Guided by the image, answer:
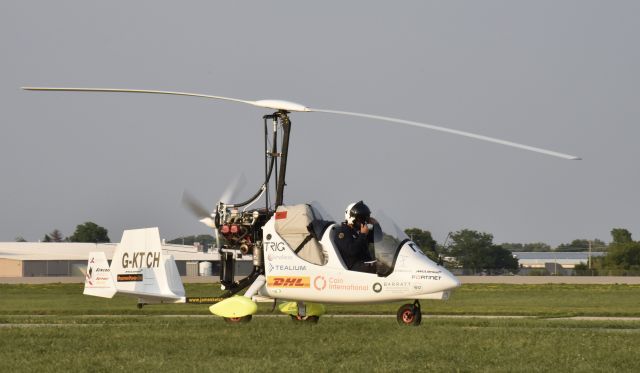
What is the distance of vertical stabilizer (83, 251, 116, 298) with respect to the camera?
24.3 metres

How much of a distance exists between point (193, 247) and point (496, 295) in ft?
228

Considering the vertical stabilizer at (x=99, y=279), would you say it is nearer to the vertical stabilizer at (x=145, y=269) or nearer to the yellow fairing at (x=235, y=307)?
the vertical stabilizer at (x=145, y=269)

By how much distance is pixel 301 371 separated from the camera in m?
13.3

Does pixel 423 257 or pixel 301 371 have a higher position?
pixel 423 257

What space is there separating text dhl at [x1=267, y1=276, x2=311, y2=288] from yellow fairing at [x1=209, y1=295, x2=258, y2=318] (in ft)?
1.77

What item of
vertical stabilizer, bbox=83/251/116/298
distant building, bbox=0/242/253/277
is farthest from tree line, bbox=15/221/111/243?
vertical stabilizer, bbox=83/251/116/298

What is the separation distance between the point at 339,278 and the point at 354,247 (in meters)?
0.65

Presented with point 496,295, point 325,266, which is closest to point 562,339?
point 325,266

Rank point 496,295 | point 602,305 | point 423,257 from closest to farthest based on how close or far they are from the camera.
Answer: point 423,257, point 602,305, point 496,295

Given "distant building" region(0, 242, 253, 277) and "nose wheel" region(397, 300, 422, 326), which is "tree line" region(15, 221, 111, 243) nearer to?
"distant building" region(0, 242, 253, 277)

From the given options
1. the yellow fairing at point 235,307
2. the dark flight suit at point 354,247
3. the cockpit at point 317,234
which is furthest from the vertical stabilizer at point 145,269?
the dark flight suit at point 354,247

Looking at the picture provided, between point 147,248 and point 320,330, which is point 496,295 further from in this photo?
point 320,330

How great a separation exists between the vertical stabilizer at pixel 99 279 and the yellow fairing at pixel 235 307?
3.97m

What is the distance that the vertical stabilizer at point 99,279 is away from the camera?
24.3 meters
